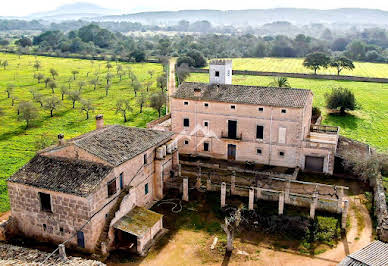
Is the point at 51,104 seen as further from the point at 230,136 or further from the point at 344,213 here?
the point at 344,213

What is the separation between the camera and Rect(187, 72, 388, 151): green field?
5262 cm

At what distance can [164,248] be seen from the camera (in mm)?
25906

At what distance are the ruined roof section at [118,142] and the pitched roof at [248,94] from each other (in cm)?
874

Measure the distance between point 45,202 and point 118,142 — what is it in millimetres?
6643

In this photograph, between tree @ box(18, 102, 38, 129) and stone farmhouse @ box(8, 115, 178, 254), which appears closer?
stone farmhouse @ box(8, 115, 178, 254)

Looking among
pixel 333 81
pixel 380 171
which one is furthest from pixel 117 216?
pixel 333 81

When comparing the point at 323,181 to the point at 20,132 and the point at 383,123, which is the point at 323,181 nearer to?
the point at 383,123

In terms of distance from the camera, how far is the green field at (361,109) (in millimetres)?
52625

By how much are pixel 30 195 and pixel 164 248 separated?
31.4ft

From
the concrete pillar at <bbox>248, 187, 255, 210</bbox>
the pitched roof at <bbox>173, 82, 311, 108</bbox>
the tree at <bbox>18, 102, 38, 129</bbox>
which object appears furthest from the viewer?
the tree at <bbox>18, 102, 38, 129</bbox>

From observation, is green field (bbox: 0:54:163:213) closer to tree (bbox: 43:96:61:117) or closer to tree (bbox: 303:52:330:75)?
tree (bbox: 43:96:61:117)

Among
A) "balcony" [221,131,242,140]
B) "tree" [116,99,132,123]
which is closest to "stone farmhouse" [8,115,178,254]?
"balcony" [221,131,242,140]

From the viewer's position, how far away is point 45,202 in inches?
1017

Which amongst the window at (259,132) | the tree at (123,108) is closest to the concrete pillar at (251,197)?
the window at (259,132)
